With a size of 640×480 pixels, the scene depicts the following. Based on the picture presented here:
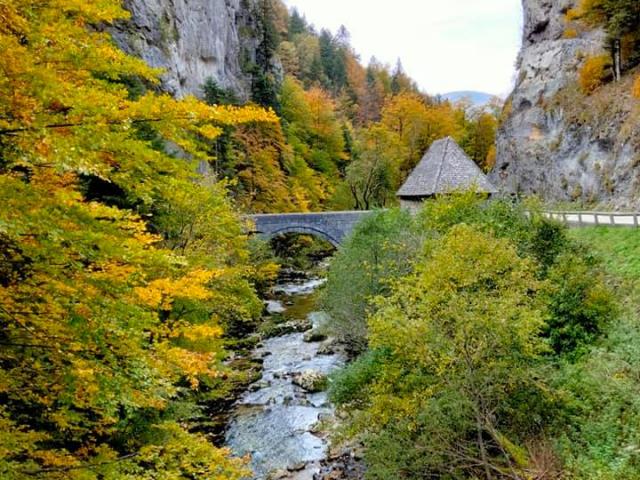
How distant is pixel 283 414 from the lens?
51.3 feet

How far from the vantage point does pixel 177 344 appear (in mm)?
12445

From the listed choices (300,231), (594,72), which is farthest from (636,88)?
(300,231)

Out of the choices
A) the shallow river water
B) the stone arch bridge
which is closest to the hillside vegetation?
the shallow river water

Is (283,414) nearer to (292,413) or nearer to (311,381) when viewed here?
(292,413)

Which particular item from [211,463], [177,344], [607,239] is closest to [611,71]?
[607,239]

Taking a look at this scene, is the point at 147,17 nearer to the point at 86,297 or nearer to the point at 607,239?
the point at 607,239

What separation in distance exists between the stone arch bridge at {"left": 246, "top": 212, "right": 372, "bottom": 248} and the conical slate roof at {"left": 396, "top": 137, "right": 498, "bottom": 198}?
8.13 m

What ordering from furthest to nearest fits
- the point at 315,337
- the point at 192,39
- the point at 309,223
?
the point at 192,39, the point at 309,223, the point at 315,337

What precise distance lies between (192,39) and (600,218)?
106 feet

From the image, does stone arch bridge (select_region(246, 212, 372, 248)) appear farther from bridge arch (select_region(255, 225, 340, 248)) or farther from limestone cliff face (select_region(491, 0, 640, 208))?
limestone cliff face (select_region(491, 0, 640, 208))

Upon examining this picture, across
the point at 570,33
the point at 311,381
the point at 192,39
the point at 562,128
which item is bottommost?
the point at 311,381

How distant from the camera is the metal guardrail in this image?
48.2ft

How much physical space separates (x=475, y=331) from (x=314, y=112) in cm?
4662

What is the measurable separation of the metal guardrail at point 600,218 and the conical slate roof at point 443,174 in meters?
3.62
